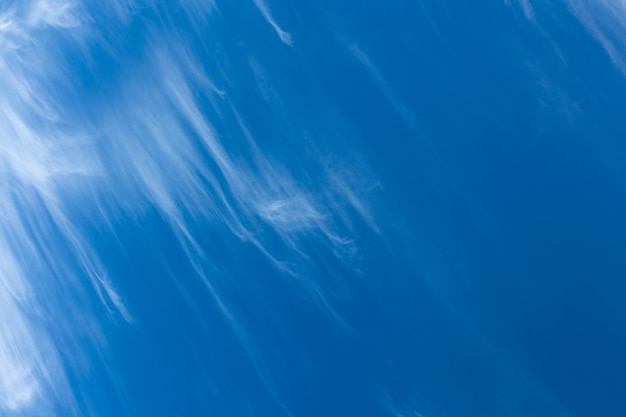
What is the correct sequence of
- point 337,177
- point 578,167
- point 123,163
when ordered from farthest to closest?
point 123,163 → point 337,177 → point 578,167

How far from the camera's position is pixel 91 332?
322 cm

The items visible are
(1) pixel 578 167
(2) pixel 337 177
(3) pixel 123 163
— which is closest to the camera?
(1) pixel 578 167

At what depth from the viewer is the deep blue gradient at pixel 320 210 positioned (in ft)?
9.23

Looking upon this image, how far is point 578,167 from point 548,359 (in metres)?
1.05

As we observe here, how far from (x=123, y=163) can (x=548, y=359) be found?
2705 mm

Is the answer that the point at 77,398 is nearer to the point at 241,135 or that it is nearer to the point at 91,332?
the point at 91,332

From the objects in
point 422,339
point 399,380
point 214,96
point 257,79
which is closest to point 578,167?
point 422,339

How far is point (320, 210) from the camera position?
301 cm

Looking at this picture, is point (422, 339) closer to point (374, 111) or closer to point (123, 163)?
point (374, 111)

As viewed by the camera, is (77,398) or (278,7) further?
(77,398)

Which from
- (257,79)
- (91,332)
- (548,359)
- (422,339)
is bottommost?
(91,332)

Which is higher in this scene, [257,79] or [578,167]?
[578,167]

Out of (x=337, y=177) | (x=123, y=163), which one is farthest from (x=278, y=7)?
(x=123, y=163)

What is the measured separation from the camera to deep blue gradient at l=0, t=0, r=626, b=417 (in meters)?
2.81
